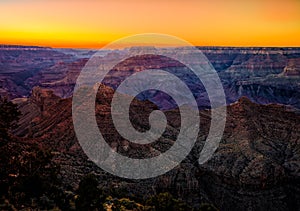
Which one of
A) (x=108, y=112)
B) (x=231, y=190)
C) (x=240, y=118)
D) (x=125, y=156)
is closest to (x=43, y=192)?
(x=125, y=156)

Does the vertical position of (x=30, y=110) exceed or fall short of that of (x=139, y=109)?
it falls short

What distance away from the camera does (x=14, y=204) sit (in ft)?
90.8

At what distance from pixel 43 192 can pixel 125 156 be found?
25683mm

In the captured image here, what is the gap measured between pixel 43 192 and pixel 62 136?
32994mm

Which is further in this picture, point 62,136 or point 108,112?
point 108,112

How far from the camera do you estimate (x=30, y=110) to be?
107m

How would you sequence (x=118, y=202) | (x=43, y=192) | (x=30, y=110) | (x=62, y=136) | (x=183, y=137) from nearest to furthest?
(x=43, y=192), (x=118, y=202), (x=62, y=136), (x=183, y=137), (x=30, y=110)

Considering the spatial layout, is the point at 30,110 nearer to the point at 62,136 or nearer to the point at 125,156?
the point at 62,136

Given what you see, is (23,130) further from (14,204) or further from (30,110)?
(14,204)

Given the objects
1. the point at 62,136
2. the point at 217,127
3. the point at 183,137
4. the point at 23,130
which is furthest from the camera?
the point at 23,130

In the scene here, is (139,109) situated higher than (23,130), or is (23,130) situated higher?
(139,109)

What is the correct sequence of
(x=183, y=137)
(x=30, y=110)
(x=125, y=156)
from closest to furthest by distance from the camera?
(x=125, y=156) → (x=183, y=137) → (x=30, y=110)

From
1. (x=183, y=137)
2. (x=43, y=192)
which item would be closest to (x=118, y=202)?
(x=43, y=192)

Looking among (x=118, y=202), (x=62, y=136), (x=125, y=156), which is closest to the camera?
(x=118, y=202)
